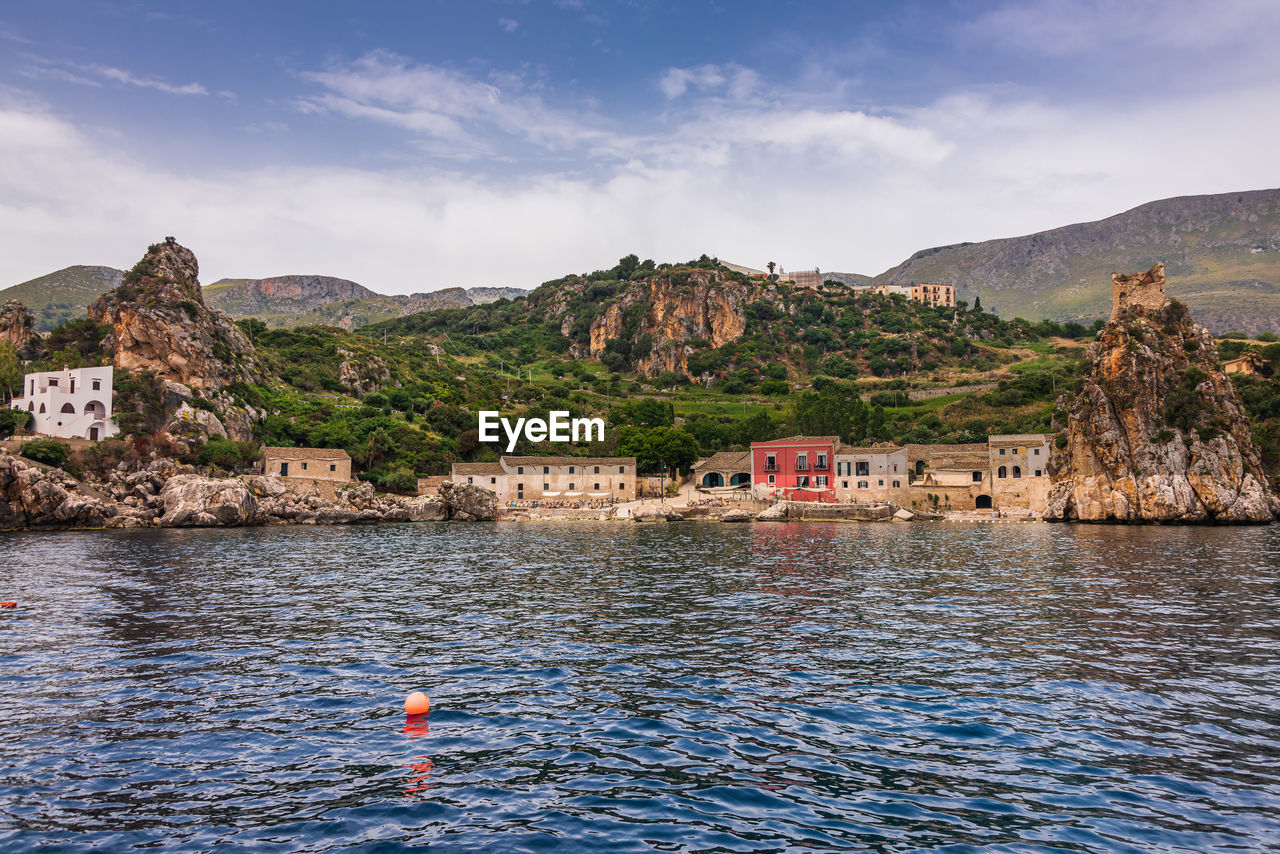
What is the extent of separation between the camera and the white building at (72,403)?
69375mm

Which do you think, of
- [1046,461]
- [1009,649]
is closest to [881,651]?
[1009,649]

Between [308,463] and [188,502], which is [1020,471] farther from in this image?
[188,502]

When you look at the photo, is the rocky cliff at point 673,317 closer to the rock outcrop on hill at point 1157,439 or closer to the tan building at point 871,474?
the tan building at point 871,474

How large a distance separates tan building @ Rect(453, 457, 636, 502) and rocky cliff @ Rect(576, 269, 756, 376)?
295 feet

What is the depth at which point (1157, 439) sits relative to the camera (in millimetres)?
61969

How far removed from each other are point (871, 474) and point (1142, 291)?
2899cm

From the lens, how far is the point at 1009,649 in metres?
18.3

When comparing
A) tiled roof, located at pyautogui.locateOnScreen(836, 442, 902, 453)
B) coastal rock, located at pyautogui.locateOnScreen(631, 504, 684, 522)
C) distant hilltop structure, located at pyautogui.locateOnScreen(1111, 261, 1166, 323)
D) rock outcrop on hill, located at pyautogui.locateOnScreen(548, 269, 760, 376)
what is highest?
rock outcrop on hill, located at pyautogui.locateOnScreen(548, 269, 760, 376)

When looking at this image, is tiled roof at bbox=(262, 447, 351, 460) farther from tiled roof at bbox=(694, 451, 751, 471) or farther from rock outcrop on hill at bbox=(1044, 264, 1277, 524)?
rock outcrop on hill at bbox=(1044, 264, 1277, 524)

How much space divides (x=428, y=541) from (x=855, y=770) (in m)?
42.1

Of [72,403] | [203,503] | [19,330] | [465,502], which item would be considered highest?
[19,330]

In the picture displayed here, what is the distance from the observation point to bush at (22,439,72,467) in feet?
204
